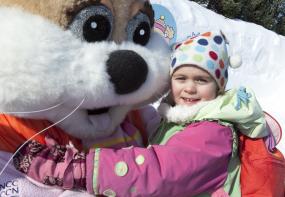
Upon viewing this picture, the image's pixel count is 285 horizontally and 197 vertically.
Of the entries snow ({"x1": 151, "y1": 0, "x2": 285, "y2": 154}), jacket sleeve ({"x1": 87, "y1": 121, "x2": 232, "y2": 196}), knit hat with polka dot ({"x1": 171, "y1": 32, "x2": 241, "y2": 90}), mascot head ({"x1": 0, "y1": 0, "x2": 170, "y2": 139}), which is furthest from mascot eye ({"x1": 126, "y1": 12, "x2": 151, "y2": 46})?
snow ({"x1": 151, "y1": 0, "x2": 285, "y2": 154})

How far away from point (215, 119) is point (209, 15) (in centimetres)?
215

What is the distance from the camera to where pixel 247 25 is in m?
3.59

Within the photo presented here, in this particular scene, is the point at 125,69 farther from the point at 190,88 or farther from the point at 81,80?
the point at 190,88

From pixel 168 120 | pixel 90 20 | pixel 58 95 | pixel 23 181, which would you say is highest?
pixel 90 20

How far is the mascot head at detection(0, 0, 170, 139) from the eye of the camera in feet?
3.39

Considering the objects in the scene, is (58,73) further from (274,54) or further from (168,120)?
(274,54)

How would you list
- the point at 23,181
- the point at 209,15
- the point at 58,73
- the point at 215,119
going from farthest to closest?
1. the point at 209,15
2. the point at 215,119
3. the point at 23,181
4. the point at 58,73

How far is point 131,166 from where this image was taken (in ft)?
3.92

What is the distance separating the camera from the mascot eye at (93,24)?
1.10m

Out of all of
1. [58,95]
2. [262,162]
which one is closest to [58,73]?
[58,95]

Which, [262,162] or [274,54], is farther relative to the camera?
[274,54]

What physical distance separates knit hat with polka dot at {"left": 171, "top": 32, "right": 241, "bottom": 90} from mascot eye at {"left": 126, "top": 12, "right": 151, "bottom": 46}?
6.2 inches

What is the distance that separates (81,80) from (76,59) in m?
0.05

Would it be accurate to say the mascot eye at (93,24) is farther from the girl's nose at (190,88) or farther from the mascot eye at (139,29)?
the girl's nose at (190,88)
